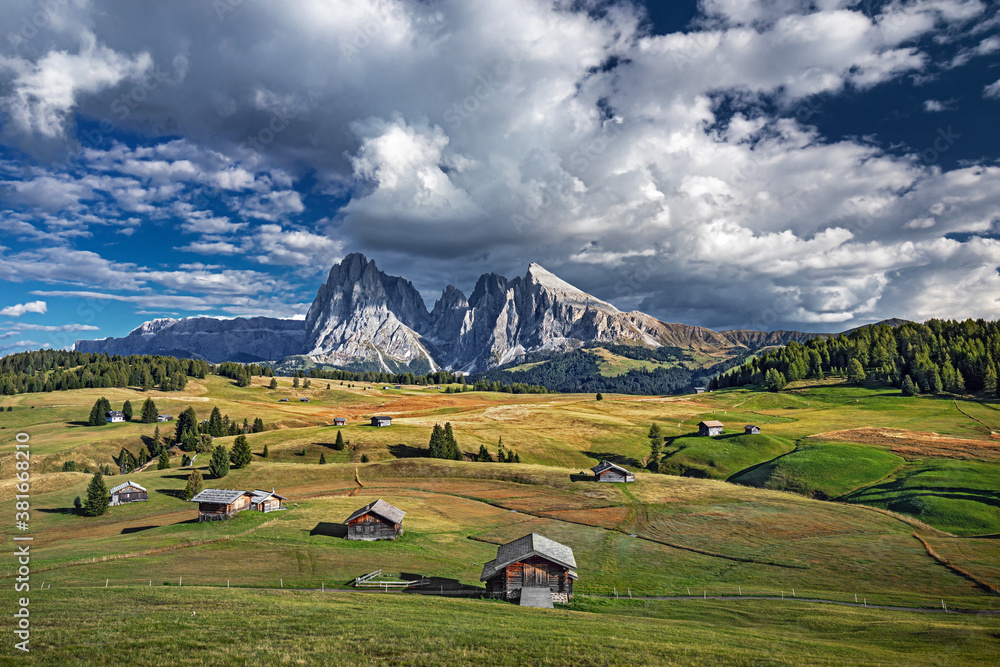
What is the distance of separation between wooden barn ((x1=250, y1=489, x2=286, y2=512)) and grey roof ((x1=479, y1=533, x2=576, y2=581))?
43921 mm

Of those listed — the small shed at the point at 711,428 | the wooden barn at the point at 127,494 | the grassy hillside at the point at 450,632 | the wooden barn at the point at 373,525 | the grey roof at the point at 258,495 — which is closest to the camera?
the grassy hillside at the point at 450,632

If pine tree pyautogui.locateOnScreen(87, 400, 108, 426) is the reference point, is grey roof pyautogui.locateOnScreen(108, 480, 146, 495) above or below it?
below

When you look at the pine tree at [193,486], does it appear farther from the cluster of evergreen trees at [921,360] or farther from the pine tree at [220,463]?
the cluster of evergreen trees at [921,360]

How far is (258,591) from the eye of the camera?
131ft

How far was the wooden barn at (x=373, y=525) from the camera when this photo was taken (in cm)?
6172

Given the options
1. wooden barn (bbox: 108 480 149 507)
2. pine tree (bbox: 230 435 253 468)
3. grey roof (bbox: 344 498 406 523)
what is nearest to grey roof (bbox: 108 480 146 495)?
wooden barn (bbox: 108 480 149 507)

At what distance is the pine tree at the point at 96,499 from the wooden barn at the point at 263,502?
897 inches

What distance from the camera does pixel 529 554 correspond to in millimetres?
44469

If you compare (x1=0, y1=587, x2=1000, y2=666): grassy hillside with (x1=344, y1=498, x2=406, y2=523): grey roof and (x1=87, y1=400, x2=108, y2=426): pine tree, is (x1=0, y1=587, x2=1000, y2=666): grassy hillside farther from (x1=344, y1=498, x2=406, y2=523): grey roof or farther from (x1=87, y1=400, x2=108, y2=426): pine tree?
(x1=87, y1=400, x2=108, y2=426): pine tree

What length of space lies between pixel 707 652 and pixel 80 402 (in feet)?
690

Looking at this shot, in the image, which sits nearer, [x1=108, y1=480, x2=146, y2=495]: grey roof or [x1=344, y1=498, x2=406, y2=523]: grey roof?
[x1=344, y1=498, x2=406, y2=523]: grey roof

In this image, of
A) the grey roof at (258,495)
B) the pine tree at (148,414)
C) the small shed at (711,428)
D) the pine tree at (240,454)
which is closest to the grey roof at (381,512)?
the grey roof at (258,495)

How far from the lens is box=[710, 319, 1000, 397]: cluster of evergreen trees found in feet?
499

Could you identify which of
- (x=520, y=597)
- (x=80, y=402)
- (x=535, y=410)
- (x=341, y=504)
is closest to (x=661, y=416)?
(x=535, y=410)
